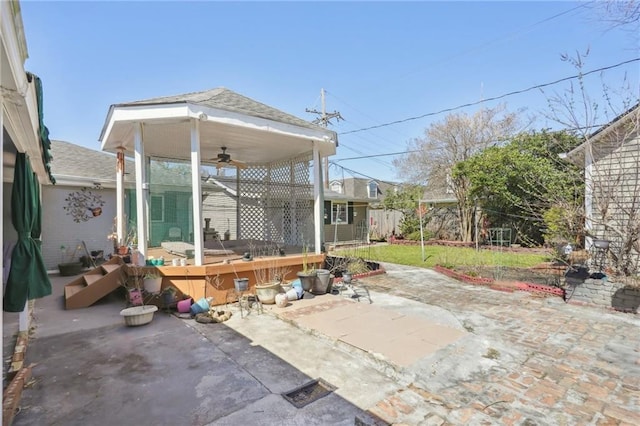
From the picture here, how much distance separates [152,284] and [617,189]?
29.8 feet

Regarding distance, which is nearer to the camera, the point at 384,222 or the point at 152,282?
the point at 152,282

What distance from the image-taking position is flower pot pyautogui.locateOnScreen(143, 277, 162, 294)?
5.22 m

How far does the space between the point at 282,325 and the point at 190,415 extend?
85.5 inches

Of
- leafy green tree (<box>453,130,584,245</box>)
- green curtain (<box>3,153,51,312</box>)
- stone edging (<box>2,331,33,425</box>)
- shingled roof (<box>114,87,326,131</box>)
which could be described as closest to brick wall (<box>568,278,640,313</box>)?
shingled roof (<box>114,87,326,131</box>)

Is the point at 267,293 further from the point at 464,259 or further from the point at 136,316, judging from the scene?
the point at 464,259

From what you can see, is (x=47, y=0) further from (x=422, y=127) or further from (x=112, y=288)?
(x=422, y=127)

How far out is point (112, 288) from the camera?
589 cm

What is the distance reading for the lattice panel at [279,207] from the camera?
8766mm

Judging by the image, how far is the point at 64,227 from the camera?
9.02 m

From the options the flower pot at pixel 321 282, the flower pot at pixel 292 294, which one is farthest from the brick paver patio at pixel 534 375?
the flower pot at pixel 292 294

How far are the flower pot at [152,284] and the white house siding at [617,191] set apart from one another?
7558 mm

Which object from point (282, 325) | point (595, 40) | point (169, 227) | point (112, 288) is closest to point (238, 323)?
point (282, 325)

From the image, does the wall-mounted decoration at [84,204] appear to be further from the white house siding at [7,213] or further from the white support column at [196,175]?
the white support column at [196,175]

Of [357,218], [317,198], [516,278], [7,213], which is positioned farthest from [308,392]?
[357,218]
